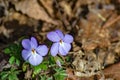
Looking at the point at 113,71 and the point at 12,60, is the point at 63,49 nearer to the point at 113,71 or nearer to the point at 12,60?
the point at 12,60

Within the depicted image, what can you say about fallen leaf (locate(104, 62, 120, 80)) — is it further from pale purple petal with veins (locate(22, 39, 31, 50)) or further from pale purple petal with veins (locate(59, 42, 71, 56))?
pale purple petal with veins (locate(22, 39, 31, 50))

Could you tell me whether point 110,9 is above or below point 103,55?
above

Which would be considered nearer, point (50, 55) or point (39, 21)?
point (50, 55)

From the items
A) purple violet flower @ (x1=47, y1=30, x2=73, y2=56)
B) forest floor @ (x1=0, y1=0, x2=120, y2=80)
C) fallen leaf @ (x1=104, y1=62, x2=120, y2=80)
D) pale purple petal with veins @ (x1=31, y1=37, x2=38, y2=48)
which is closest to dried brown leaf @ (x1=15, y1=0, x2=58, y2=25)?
forest floor @ (x1=0, y1=0, x2=120, y2=80)

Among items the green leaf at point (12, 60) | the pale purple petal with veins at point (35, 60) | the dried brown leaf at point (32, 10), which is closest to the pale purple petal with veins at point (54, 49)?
the pale purple petal with veins at point (35, 60)

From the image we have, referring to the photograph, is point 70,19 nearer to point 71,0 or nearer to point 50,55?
point 71,0

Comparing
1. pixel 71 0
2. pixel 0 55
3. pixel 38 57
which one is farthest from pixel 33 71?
pixel 71 0

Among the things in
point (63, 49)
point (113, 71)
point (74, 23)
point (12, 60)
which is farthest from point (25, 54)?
point (74, 23)
